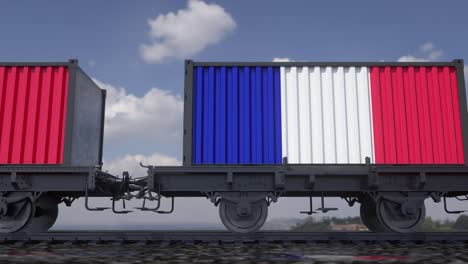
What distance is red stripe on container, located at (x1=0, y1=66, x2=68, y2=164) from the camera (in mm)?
10148

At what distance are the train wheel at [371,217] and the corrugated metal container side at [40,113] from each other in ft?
26.0

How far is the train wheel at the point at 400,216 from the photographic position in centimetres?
983

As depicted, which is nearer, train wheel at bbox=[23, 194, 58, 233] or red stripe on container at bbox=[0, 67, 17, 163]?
red stripe on container at bbox=[0, 67, 17, 163]

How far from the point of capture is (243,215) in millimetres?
9766

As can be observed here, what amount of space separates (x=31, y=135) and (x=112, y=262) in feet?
18.8

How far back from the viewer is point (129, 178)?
35.4 ft

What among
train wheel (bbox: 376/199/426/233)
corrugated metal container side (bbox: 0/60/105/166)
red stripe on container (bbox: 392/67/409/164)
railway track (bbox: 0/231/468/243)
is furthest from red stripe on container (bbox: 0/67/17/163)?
red stripe on container (bbox: 392/67/409/164)

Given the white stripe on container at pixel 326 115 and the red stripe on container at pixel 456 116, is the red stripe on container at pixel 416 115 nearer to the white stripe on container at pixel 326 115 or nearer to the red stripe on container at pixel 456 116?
the red stripe on container at pixel 456 116

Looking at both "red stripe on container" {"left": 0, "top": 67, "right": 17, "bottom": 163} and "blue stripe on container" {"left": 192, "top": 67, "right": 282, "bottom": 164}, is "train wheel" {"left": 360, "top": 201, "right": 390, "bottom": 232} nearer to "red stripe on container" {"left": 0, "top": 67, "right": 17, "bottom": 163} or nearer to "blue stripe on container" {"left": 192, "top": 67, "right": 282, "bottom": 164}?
"blue stripe on container" {"left": 192, "top": 67, "right": 282, "bottom": 164}

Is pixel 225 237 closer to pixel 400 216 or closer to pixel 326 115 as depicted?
pixel 326 115

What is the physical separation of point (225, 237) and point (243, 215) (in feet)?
3.01

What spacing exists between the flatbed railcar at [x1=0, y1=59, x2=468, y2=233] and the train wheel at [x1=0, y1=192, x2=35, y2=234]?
0.08 feet

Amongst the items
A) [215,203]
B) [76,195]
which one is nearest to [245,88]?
[215,203]

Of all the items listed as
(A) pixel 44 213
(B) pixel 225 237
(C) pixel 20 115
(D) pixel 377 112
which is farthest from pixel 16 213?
(D) pixel 377 112
